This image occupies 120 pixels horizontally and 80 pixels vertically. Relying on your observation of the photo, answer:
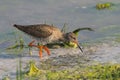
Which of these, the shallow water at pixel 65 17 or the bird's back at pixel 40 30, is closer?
the bird's back at pixel 40 30

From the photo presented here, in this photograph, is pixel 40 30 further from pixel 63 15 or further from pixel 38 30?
pixel 63 15

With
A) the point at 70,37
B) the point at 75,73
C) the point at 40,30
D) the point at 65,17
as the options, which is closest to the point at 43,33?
the point at 40,30

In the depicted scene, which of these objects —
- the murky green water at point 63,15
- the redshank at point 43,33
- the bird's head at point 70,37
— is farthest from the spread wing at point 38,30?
the murky green water at point 63,15

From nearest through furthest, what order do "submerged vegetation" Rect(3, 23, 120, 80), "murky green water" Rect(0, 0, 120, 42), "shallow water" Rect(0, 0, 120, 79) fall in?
1. "submerged vegetation" Rect(3, 23, 120, 80)
2. "shallow water" Rect(0, 0, 120, 79)
3. "murky green water" Rect(0, 0, 120, 42)

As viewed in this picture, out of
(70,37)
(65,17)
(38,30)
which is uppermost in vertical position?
(38,30)

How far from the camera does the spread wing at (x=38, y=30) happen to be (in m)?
9.49

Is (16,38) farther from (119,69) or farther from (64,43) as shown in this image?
(119,69)

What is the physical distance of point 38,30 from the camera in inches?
374

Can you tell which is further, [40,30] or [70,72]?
[40,30]

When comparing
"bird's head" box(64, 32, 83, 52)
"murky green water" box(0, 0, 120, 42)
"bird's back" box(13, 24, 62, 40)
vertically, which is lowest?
"murky green water" box(0, 0, 120, 42)

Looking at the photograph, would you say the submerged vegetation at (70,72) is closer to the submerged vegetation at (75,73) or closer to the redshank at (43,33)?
the submerged vegetation at (75,73)

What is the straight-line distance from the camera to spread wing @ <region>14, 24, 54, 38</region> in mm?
9492

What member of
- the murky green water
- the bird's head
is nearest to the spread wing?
the bird's head

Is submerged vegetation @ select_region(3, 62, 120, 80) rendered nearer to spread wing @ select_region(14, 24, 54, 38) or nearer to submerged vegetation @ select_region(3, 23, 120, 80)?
submerged vegetation @ select_region(3, 23, 120, 80)
